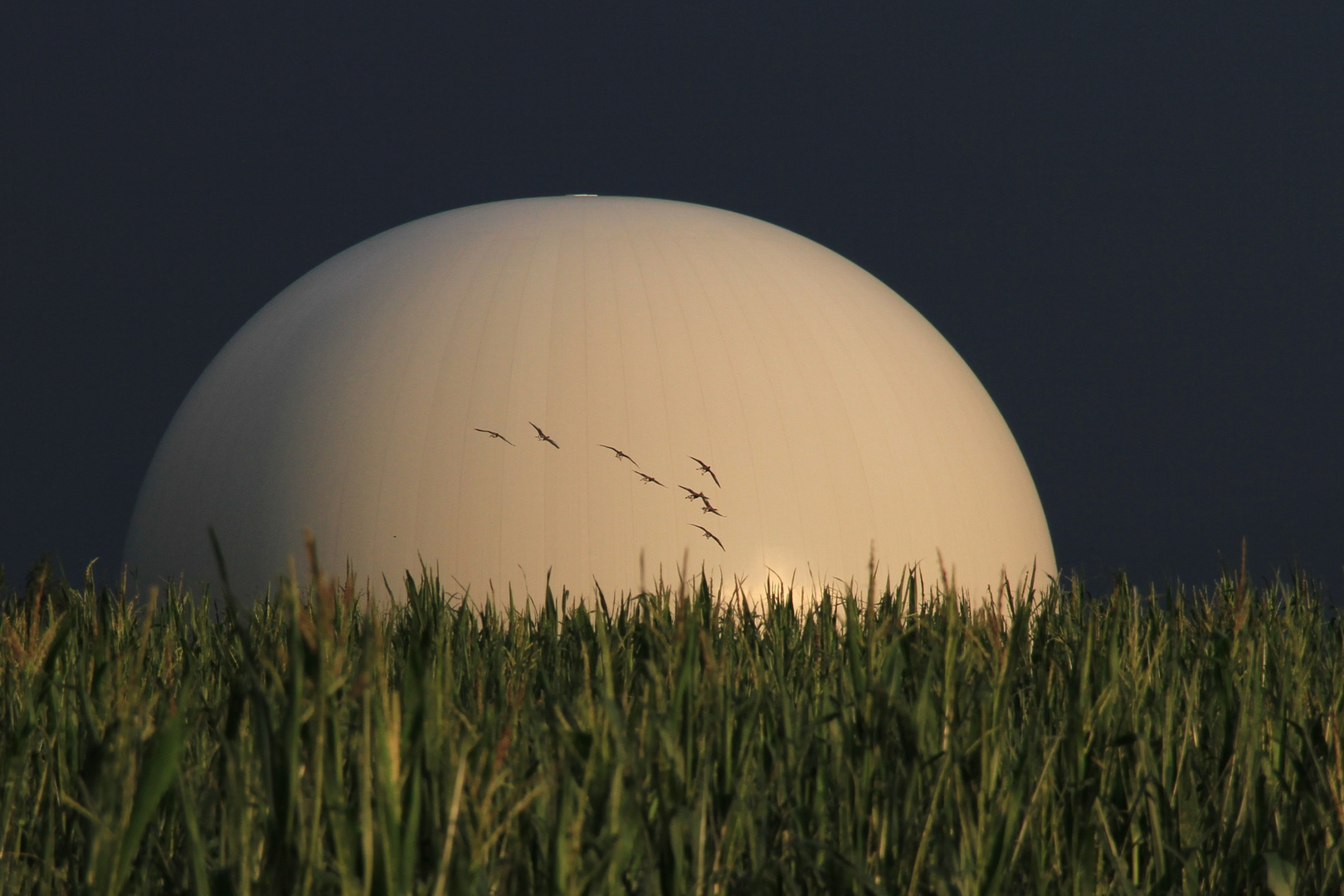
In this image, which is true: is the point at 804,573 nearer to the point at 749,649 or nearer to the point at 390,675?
the point at 749,649

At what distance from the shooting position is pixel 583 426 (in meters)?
8.40

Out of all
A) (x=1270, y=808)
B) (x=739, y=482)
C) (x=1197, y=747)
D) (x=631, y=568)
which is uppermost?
(x=739, y=482)

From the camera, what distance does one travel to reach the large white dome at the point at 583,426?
8281 millimetres

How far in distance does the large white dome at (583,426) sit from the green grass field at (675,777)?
4081 millimetres

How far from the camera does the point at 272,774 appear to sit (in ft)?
6.18

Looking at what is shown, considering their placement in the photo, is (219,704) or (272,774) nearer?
(272,774)

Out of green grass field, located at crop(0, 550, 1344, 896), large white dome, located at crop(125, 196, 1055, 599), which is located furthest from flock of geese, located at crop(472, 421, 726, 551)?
green grass field, located at crop(0, 550, 1344, 896)

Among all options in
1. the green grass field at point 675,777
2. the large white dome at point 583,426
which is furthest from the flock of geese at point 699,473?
the green grass field at point 675,777

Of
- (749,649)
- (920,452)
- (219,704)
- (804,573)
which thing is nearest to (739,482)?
(804,573)

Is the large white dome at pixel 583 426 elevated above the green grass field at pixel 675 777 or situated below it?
above

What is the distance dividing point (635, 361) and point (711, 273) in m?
1.48

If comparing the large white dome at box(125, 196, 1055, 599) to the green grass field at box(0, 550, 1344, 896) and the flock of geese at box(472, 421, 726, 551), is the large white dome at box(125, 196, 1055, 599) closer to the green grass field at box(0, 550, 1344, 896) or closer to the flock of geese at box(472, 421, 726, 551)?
the flock of geese at box(472, 421, 726, 551)

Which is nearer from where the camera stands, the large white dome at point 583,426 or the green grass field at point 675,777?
the green grass field at point 675,777

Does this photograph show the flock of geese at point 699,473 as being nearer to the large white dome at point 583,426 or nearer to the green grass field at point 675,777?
the large white dome at point 583,426
